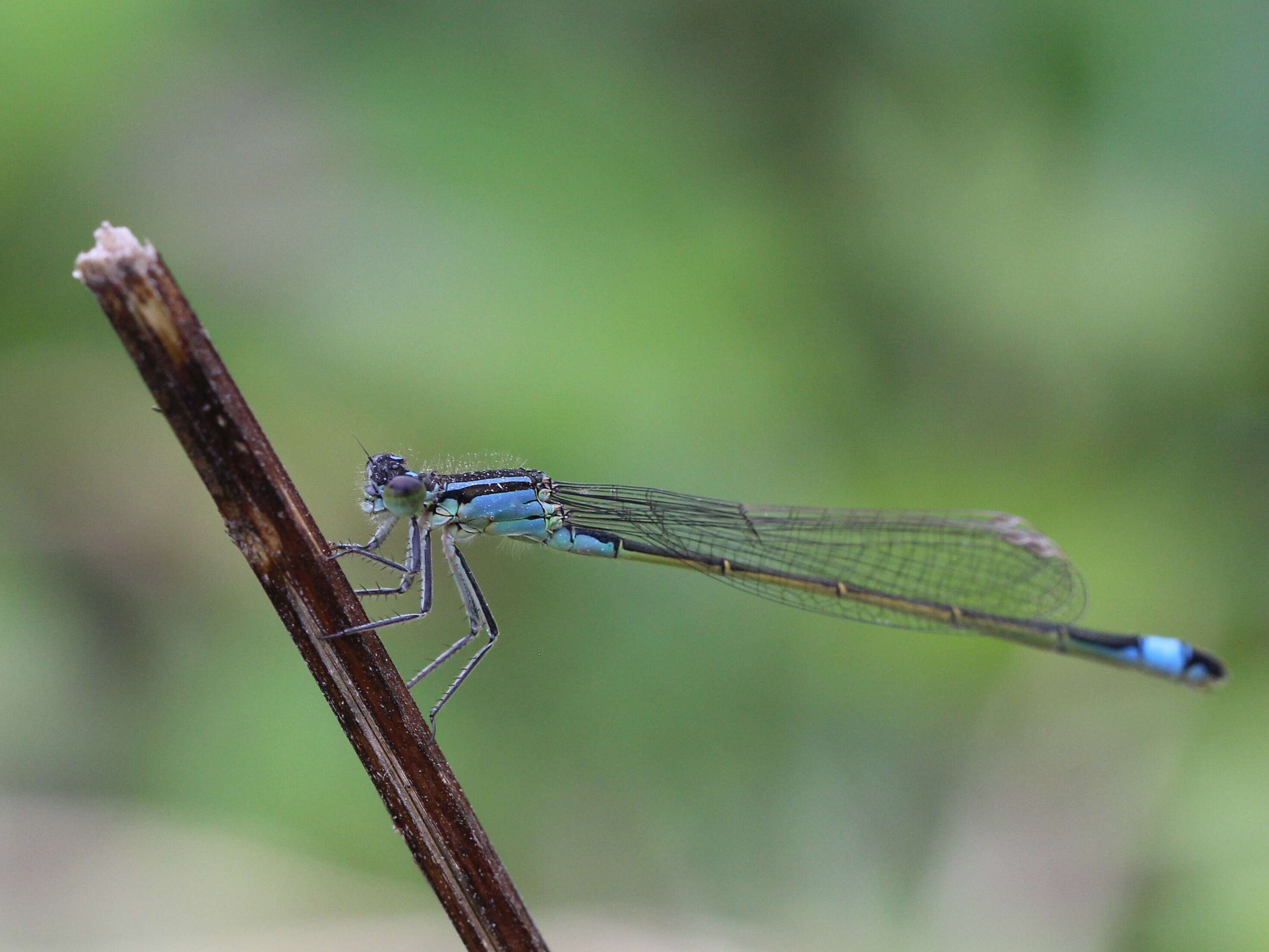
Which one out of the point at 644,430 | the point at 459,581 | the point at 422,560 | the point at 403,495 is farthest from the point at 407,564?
the point at 644,430

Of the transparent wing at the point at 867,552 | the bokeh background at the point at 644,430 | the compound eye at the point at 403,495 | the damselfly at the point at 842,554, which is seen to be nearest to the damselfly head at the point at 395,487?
the compound eye at the point at 403,495

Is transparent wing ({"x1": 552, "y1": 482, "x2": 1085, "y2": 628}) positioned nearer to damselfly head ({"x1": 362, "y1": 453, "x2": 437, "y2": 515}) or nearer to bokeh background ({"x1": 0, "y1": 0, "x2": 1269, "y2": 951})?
bokeh background ({"x1": 0, "y1": 0, "x2": 1269, "y2": 951})

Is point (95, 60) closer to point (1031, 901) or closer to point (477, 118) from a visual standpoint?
point (477, 118)

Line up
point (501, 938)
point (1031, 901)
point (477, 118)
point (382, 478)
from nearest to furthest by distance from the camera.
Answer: point (501, 938), point (382, 478), point (1031, 901), point (477, 118)

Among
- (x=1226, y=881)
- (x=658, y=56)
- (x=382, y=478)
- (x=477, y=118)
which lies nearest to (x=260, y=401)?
(x=382, y=478)

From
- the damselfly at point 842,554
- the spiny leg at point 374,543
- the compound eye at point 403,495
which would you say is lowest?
the spiny leg at point 374,543

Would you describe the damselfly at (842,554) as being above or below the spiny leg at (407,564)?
above

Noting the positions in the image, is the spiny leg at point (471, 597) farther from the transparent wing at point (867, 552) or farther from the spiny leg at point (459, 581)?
the transparent wing at point (867, 552)
